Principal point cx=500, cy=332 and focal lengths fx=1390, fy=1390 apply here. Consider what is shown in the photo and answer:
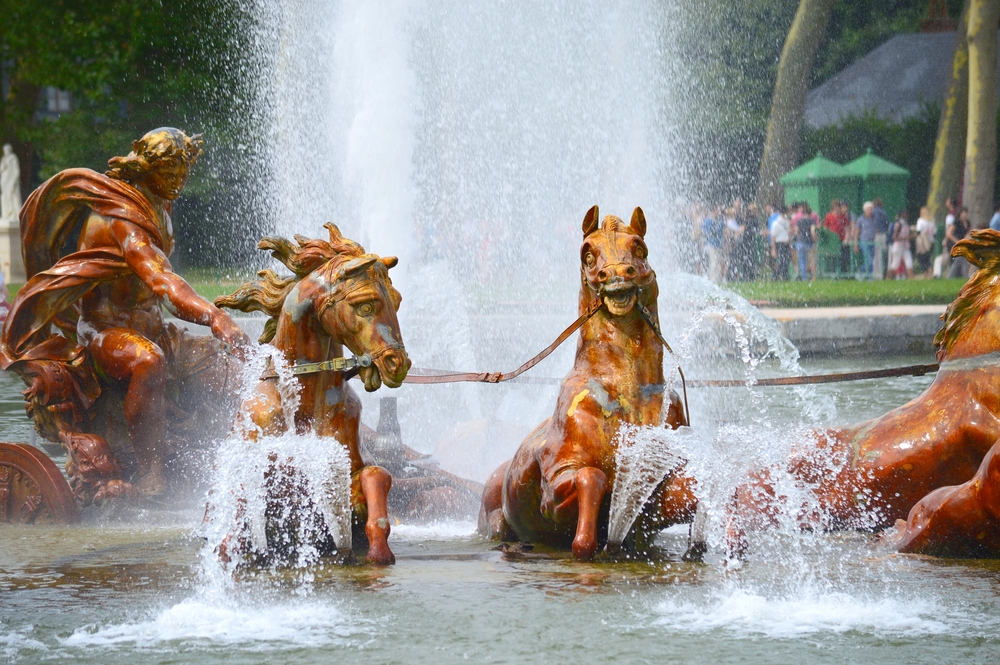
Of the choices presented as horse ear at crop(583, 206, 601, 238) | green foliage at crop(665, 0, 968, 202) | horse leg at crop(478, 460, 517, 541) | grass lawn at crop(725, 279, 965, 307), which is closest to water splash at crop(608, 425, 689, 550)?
horse leg at crop(478, 460, 517, 541)

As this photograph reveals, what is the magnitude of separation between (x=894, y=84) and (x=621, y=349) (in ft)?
97.9

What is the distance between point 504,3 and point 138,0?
49.7ft

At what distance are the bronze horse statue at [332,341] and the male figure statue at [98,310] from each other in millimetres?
1266

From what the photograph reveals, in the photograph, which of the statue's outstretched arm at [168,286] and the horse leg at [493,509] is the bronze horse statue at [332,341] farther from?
the horse leg at [493,509]

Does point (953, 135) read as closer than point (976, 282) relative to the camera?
No

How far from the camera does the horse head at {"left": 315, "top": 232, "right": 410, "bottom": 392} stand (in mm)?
4996

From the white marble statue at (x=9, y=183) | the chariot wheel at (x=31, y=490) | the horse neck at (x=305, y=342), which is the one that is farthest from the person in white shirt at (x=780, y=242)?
the horse neck at (x=305, y=342)

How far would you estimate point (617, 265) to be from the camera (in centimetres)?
531

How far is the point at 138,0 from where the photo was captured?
2778 cm

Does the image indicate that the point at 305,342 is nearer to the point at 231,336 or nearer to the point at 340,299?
the point at 340,299

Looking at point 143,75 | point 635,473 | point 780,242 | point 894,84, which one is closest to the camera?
point 635,473

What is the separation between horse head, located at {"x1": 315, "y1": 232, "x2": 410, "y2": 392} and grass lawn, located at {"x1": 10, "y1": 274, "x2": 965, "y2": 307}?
12.5 m

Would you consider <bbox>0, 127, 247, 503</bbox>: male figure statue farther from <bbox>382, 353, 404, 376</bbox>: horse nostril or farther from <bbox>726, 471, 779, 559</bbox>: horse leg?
<bbox>726, 471, 779, 559</bbox>: horse leg

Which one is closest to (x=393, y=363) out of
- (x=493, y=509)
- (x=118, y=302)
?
(x=493, y=509)
